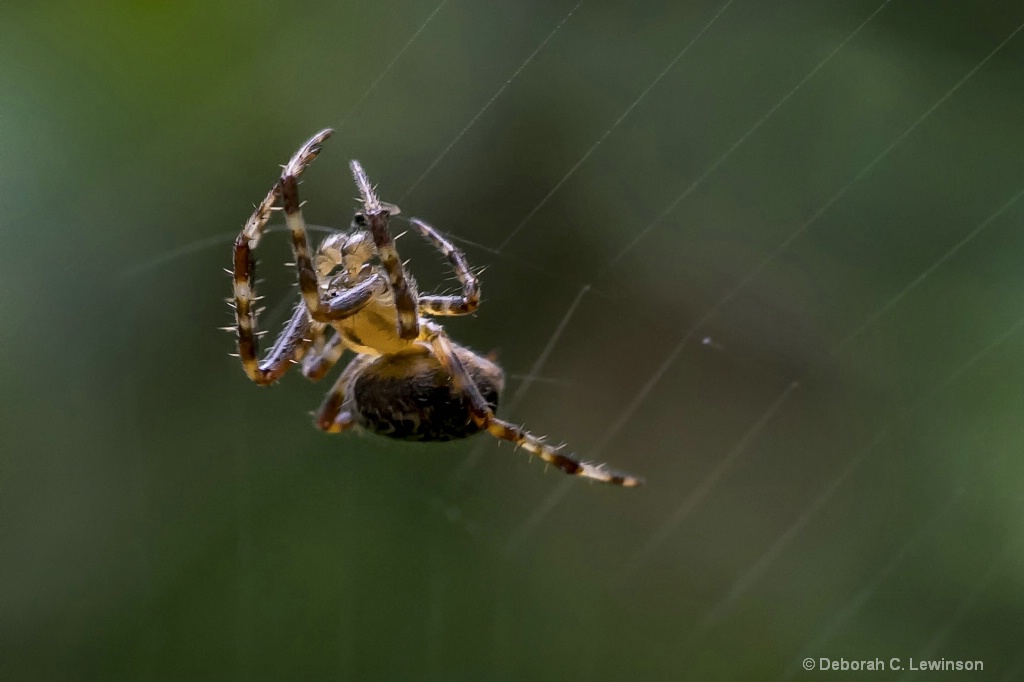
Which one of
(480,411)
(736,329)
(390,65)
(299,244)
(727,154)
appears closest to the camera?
(299,244)

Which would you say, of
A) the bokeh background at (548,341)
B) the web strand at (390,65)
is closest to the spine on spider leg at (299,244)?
the bokeh background at (548,341)

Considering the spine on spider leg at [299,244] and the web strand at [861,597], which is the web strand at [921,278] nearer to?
the web strand at [861,597]

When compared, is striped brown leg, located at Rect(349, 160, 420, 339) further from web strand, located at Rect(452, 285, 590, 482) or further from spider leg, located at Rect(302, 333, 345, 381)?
web strand, located at Rect(452, 285, 590, 482)

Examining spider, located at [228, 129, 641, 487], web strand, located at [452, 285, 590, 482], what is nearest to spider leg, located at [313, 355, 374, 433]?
spider, located at [228, 129, 641, 487]

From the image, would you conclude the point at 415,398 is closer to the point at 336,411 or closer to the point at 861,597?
the point at 336,411

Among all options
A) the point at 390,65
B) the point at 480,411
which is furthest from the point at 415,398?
the point at 390,65

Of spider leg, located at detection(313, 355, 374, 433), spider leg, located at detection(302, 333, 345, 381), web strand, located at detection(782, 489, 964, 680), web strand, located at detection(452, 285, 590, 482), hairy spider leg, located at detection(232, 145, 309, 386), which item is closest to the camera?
hairy spider leg, located at detection(232, 145, 309, 386)

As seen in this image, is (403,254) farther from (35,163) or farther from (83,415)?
(83,415)
